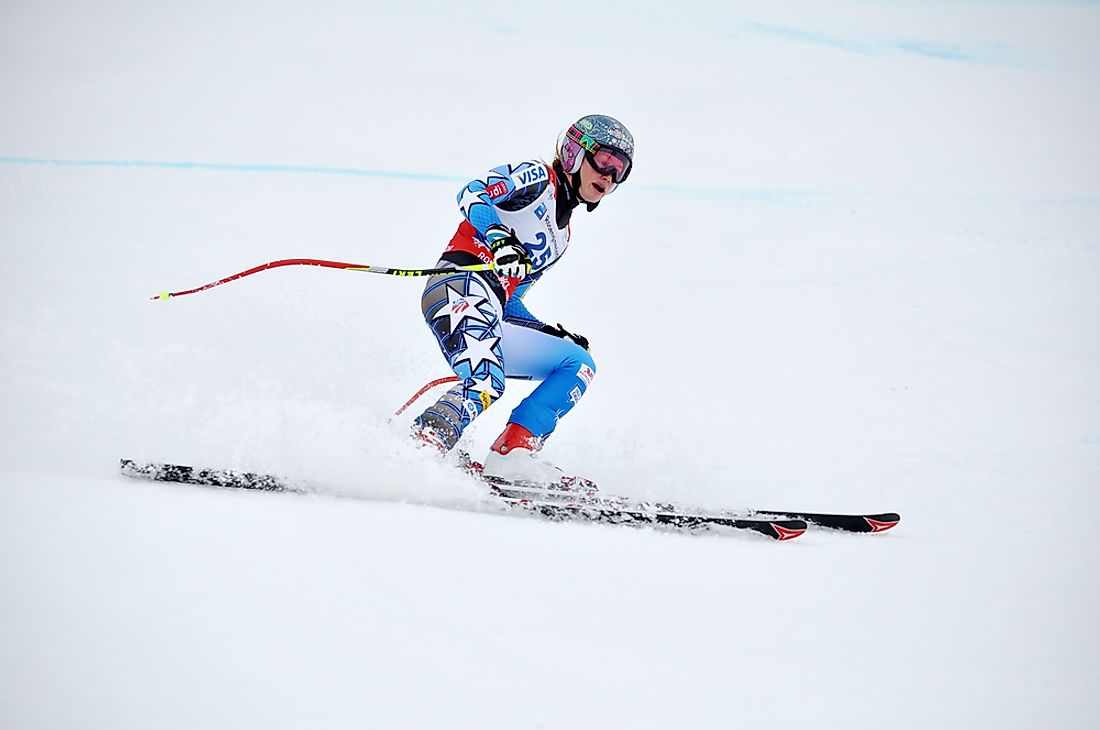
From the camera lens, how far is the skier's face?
2.85 meters

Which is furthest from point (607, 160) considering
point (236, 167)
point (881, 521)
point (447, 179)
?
point (236, 167)

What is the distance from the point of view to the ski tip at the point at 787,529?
8.16 feet

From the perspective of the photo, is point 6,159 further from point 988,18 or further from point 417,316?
point 988,18

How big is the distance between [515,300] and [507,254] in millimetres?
368

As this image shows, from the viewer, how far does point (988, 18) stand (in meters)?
9.23

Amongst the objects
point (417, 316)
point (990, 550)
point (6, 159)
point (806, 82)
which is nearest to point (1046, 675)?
point (990, 550)

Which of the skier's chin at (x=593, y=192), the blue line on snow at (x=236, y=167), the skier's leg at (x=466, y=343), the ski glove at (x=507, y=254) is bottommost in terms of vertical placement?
the skier's leg at (x=466, y=343)

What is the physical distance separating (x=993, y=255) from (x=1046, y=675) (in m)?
5.04

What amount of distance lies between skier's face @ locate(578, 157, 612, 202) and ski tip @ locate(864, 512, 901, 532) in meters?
1.15

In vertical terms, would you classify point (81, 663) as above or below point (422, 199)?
below

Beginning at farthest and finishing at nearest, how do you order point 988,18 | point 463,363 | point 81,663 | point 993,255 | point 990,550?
point 988,18 < point 993,255 < point 463,363 < point 990,550 < point 81,663

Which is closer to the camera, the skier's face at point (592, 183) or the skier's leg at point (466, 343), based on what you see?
the skier's leg at point (466, 343)

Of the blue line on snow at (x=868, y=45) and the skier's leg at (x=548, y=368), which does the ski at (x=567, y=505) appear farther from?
the blue line on snow at (x=868, y=45)

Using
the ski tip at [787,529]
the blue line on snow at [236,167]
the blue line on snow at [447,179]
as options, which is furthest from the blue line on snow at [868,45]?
the ski tip at [787,529]
